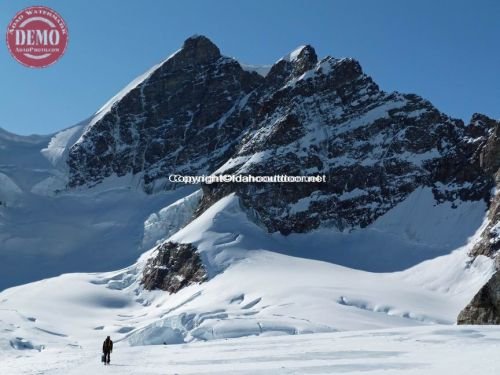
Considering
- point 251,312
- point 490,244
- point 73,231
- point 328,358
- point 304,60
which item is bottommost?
point 328,358

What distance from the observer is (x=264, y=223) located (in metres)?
118

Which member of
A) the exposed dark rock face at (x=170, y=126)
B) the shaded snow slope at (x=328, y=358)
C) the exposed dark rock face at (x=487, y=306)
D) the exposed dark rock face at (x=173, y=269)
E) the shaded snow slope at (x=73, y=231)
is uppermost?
the exposed dark rock face at (x=170, y=126)

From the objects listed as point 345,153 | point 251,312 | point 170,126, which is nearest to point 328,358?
point 251,312

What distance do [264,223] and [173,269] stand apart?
19.8m

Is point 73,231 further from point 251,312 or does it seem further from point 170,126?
point 251,312

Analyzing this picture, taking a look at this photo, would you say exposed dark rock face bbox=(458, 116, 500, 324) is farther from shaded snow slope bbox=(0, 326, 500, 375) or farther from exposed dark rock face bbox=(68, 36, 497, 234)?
shaded snow slope bbox=(0, 326, 500, 375)

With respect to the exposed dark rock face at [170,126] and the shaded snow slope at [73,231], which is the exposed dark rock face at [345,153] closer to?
the exposed dark rock face at [170,126]

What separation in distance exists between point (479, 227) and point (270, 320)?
→ 173 feet

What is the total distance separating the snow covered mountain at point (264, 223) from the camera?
260ft

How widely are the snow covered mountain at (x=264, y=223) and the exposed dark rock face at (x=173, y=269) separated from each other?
34 cm

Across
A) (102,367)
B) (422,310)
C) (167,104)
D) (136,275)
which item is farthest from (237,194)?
(102,367)

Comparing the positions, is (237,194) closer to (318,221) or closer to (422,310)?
(318,221)

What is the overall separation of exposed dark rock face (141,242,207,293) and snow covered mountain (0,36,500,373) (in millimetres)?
344

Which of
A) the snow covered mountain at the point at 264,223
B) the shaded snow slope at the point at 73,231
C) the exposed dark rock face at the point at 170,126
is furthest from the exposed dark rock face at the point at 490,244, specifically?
the exposed dark rock face at the point at 170,126
